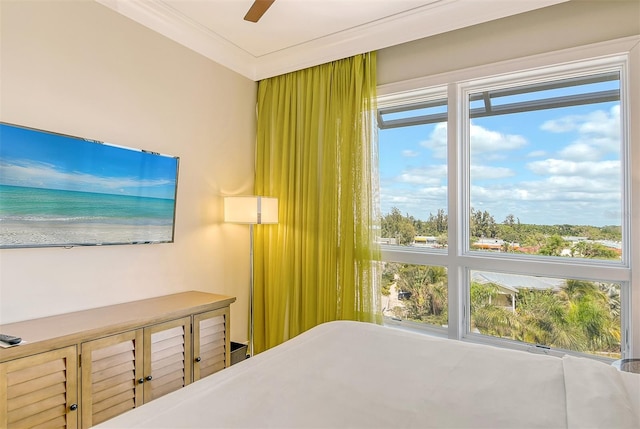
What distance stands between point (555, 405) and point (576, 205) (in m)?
1.64

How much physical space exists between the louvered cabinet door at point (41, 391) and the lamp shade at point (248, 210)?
148 cm

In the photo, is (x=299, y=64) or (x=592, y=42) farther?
(x=299, y=64)

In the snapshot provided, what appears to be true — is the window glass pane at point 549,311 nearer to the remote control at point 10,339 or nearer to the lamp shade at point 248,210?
the lamp shade at point 248,210

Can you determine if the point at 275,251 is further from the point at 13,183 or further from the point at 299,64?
the point at 13,183

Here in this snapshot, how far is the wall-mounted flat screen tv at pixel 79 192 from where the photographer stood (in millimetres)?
1969

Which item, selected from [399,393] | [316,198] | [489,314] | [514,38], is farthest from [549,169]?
[399,393]

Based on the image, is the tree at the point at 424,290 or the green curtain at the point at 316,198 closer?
the tree at the point at 424,290

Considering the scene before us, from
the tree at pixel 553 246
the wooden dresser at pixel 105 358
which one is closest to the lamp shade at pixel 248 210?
the wooden dresser at pixel 105 358

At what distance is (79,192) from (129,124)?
59cm

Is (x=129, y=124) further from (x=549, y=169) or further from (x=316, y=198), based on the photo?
(x=549, y=169)

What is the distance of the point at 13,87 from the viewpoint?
1996 millimetres

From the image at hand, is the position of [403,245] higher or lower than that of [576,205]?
lower

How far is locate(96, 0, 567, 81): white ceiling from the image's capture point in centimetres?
257

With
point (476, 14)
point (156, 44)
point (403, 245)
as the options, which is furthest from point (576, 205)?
point (156, 44)
